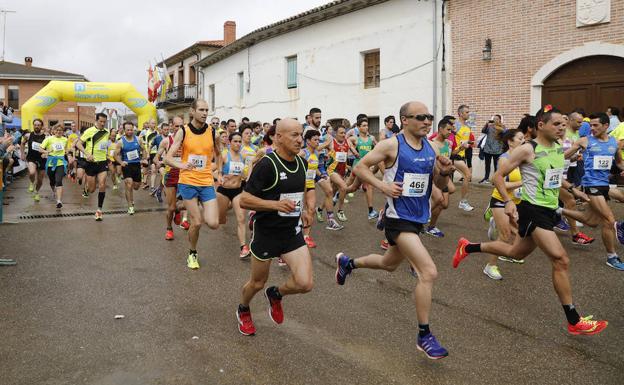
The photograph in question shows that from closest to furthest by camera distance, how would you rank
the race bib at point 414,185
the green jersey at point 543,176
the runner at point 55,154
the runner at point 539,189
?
the race bib at point 414,185
the runner at point 539,189
the green jersey at point 543,176
the runner at point 55,154

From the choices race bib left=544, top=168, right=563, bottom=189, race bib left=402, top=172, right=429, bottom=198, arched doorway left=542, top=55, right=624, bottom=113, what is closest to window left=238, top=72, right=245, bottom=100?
arched doorway left=542, top=55, right=624, bottom=113

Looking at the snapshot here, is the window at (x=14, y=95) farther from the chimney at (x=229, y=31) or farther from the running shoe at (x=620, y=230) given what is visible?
the running shoe at (x=620, y=230)

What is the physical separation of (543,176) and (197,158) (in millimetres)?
4102

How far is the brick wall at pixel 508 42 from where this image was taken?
13.8 meters

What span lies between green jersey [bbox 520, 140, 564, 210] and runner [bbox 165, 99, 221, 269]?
3678 millimetres

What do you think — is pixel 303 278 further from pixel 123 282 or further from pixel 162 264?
pixel 162 264

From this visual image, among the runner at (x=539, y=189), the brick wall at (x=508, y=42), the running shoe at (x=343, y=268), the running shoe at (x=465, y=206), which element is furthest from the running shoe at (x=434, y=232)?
the brick wall at (x=508, y=42)

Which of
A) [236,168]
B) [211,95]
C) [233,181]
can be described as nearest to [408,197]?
[233,181]

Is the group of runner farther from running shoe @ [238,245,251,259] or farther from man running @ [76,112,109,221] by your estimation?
man running @ [76,112,109,221]

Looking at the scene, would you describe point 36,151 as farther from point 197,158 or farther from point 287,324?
point 287,324

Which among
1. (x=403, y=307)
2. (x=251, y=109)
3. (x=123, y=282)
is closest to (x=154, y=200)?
(x=123, y=282)

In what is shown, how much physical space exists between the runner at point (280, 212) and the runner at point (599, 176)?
4.29 metres

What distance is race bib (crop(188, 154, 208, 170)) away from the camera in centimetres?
688

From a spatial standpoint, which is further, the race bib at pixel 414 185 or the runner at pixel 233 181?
the runner at pixel 233 181
